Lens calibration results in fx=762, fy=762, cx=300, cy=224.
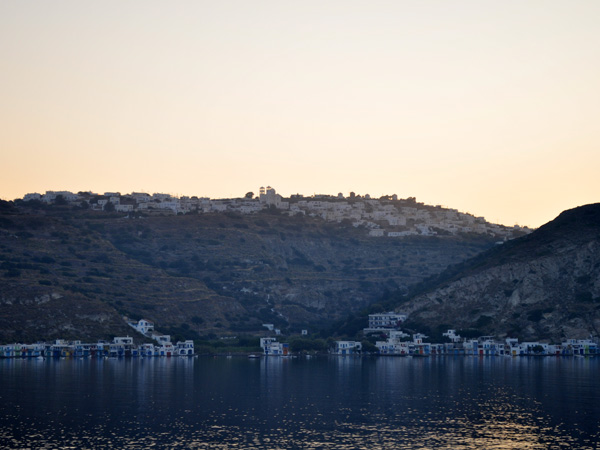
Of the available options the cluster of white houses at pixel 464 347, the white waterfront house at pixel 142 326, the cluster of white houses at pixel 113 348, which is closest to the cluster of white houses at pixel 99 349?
the cluster of white houses at pixel 113 348

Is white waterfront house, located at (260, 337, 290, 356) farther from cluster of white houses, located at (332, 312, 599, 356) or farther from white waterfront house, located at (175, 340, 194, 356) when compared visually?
white waterfront house, located at (175, 340, 194, 356)

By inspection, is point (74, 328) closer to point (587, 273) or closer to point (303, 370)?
point (303, 370)

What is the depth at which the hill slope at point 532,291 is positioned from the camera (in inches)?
5871

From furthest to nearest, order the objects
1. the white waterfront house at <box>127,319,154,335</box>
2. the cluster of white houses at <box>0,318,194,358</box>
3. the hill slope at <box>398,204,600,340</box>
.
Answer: the white waterfront house at <box>127,319,154,335</box>, the hill slope at <box>398,204,600,340</box>, the cluster of white houses at <box>0,318,194,358</box>

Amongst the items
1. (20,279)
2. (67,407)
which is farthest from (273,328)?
(67,407)

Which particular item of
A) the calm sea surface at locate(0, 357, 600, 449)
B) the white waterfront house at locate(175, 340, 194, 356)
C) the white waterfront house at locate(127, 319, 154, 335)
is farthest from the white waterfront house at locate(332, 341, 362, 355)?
the calm sea surface at locate(0, 357, 600, 449)

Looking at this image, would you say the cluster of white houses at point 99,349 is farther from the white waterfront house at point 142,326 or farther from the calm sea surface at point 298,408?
the calm sea surface at point 298,408

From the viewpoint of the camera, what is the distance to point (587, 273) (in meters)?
156

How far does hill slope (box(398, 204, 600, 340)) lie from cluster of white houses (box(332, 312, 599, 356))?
324cm

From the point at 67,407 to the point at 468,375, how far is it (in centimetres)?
5563

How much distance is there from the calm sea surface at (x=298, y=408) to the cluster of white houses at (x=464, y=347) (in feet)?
112

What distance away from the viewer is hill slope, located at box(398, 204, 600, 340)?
5871 inches

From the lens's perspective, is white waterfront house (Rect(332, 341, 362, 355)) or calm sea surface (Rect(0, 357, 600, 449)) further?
white waterfront house (Rect(332, 341, 362, 355))

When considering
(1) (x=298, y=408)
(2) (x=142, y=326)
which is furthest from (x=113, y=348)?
(1) (x=298, y=408)
